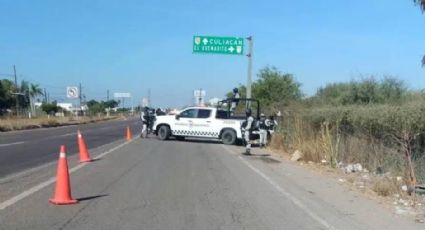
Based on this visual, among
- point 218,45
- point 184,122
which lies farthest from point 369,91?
point 218,45

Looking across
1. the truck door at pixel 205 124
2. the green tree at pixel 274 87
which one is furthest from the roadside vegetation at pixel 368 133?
the green tree at pixel 274 87

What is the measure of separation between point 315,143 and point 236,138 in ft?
34.3

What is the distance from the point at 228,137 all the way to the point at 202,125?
63.3 inches

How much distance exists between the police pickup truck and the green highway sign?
9531 mm

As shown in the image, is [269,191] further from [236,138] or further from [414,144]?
[236,138]

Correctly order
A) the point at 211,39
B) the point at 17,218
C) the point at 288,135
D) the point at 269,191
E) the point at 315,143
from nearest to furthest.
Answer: the point at 17,218, the point at 269,191, the point at 315,143, the point at 288,135, the point at 211,39

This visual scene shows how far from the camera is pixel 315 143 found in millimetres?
22047

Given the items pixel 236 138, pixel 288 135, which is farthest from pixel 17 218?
pixel 236 138

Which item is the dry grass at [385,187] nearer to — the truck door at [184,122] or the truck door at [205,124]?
the truck door at [205,124]

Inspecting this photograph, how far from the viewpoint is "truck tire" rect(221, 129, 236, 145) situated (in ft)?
105

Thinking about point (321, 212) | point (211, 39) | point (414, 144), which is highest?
point (211, 39)

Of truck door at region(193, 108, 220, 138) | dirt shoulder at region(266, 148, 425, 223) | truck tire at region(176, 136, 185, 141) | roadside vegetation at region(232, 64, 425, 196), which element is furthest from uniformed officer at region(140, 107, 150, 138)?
dirt shoulder at region(266, 148, 425, 223)

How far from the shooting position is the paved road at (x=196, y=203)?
9055 mm

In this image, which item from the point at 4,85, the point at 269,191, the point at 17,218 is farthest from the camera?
the point at 4,85
